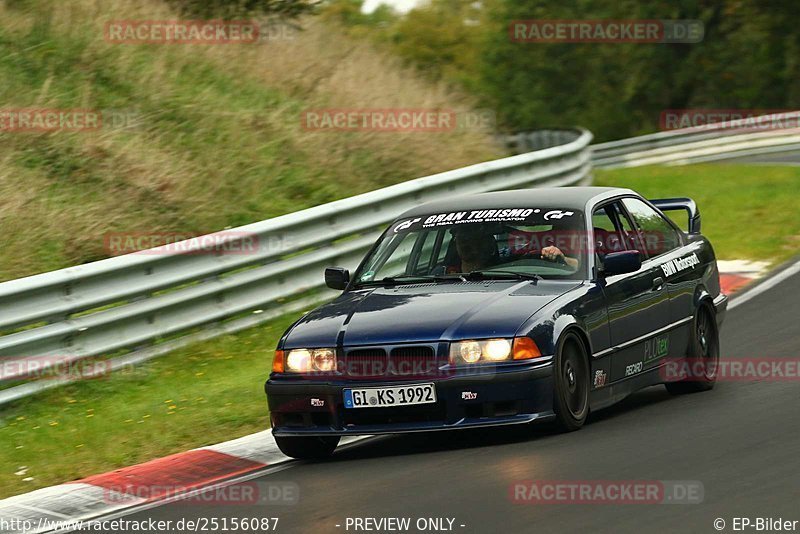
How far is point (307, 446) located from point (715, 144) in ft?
78.1

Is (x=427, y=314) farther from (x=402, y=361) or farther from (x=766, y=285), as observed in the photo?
(x=766, y=285)

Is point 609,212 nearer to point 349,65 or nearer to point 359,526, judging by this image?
point 359,526

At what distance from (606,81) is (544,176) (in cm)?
3891

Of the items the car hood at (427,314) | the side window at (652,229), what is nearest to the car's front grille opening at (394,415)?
the car hood at (427,314)

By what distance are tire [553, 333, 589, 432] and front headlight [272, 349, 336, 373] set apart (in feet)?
4.25

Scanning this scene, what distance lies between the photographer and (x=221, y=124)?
1747 cm

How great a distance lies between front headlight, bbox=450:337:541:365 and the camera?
7555mm

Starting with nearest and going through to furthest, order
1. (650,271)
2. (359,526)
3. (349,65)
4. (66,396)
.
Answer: (359,526) < (650,271) < (66,396) < (349,65)

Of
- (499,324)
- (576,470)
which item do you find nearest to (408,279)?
(499,324)

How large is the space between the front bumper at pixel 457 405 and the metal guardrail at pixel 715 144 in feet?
75.5

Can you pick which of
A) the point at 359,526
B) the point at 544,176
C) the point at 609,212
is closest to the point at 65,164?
the point at 544,176

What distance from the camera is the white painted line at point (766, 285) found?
1309 cm

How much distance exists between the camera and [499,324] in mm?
7625

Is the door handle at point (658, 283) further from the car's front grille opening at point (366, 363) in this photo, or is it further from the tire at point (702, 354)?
the car's front grille opening at point (366, 363)
